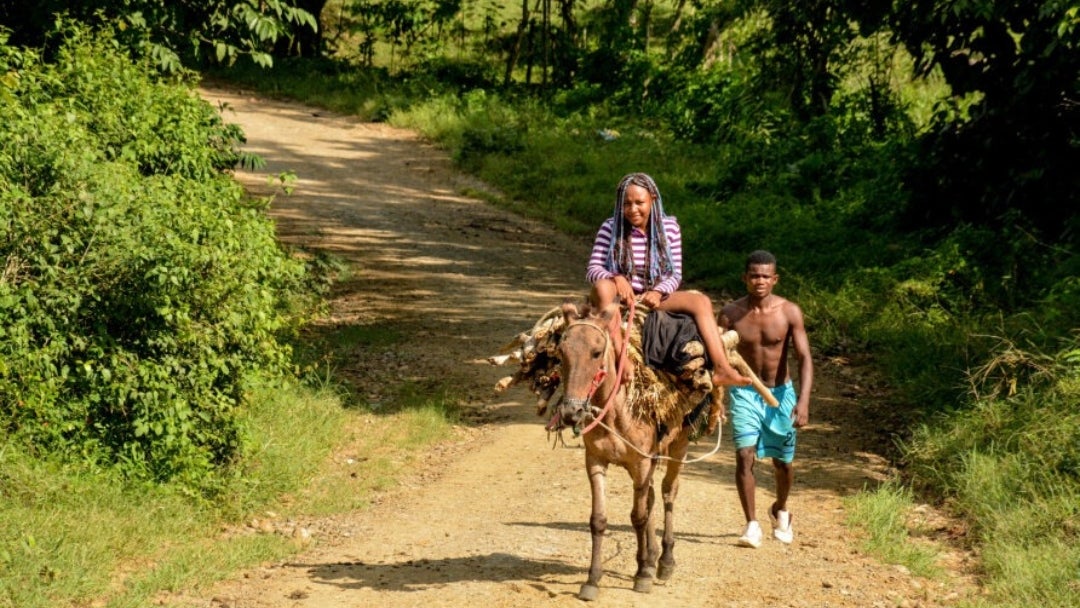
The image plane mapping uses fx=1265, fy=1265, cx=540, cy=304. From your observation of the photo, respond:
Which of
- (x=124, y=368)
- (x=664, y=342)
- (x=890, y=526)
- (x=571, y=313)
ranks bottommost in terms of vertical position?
(x=890, y=526)

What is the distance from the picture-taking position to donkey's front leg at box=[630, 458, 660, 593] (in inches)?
286

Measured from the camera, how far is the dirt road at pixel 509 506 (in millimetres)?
7578

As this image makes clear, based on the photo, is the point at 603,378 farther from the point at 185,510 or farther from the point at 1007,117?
the point at 1007,117

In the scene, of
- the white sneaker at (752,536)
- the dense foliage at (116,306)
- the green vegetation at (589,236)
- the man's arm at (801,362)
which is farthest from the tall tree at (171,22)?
the white sneaker at (752,536)

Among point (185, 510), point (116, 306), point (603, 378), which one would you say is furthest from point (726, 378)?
point (116, 306)

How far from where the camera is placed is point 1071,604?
7.20 m

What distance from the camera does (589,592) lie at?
7215mm

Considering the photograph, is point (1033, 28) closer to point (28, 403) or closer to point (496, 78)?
point (28, 403)

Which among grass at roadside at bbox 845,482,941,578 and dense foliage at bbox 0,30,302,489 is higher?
dense foliage at bbox 0,30,302,489

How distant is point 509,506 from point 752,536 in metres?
1.90

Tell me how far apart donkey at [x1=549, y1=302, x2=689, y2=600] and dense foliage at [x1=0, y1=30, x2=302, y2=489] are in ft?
10.2

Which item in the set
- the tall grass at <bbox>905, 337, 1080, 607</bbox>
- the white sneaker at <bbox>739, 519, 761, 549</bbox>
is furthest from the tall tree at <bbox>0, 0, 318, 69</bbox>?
the tall grass at <bbox>905, 337, 1080, 607</bbox>

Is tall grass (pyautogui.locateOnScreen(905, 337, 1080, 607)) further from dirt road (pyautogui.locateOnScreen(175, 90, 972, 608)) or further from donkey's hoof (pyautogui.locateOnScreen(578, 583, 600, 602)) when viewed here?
donkey's hoof (pyautogui.locateOnScreen(578, 583, 600, 602))

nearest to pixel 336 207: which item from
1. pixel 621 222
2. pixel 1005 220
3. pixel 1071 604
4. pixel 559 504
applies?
pixel 1005 220
